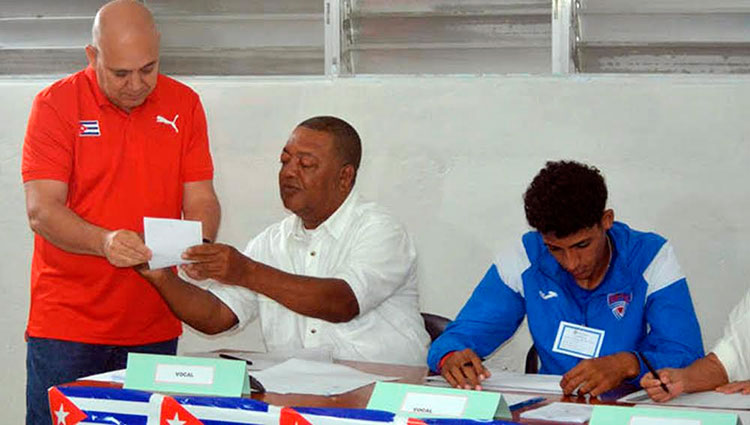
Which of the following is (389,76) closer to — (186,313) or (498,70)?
(498,70)

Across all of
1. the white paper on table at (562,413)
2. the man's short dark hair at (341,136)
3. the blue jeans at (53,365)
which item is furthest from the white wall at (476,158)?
the white paper on table at (562,413)

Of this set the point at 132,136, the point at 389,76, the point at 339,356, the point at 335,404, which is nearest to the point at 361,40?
the point at 389,76

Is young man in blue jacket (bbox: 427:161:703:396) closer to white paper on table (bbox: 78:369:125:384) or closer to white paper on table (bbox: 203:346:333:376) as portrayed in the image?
white paper on table (bbox: 203:346:333:376)

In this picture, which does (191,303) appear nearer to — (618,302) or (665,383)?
(618,302)

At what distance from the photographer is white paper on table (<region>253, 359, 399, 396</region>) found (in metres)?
2.58

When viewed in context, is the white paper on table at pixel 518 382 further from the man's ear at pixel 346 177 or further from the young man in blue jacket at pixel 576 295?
the man's ear at pixel 346 177

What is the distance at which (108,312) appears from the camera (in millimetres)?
3311

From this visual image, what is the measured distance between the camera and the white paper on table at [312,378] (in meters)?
2.58

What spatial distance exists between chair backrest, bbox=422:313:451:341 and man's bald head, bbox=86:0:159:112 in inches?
45.5

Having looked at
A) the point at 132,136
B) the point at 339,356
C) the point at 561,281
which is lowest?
the point at 339,356

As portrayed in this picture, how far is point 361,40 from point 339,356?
1769mm

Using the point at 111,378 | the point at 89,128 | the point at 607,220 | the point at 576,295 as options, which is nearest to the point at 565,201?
the point at 607,220

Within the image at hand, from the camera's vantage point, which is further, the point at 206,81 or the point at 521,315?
the point at 206,81

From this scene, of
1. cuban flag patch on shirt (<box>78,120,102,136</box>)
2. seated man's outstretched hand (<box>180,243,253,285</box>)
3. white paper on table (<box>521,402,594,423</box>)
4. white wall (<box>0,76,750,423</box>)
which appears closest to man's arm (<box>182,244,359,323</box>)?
seated man's outstretched hand (<box>180,243,253,285</box>)
